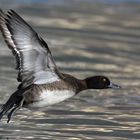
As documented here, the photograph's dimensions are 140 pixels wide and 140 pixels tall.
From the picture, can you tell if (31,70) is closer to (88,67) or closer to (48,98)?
(48,98)

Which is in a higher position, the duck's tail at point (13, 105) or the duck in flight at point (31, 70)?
the duck in flight at point (31, 70)

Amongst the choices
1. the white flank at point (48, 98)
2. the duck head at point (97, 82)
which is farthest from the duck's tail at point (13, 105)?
the duck head at point (97, 82)

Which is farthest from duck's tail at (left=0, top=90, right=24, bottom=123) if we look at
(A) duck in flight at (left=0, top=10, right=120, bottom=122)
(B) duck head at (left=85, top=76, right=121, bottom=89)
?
(B) duck head at (left=85, top=76, right=121, bottom=89)

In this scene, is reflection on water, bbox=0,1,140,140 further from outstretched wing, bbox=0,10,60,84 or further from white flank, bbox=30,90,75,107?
outstretched wing, bbox=0,10,60,84

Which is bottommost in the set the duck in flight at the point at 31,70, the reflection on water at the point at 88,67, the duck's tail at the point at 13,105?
the reflection on water at the point at 88,67

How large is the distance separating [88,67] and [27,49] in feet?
16.6

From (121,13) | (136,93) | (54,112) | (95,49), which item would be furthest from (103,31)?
(54,112)

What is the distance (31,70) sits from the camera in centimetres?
967

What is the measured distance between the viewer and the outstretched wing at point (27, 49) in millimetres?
9391

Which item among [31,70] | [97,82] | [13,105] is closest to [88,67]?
[97,82]

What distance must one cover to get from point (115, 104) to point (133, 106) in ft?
0.89

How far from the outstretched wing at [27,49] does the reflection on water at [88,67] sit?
24.7 inches

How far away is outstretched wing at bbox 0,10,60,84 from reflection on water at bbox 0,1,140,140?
627 mm

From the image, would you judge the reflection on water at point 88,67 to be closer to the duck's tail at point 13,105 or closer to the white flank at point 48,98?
the duck's tail at point 13,105
